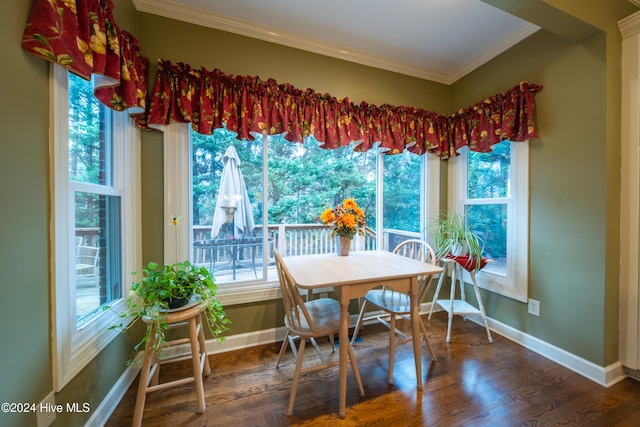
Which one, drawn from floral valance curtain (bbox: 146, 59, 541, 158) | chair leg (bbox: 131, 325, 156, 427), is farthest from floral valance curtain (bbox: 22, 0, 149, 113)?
chair leg (bbox: 131, 325, 156, 427)

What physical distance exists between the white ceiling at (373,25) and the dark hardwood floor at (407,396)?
2650 millimetres

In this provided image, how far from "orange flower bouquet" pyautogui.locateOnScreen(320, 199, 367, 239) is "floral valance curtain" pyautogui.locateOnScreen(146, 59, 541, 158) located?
0.60 m

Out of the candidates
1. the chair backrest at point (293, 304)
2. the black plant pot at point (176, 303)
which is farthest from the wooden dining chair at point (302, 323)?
the black plant pot at point (176, 303)

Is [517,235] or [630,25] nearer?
[630,25]

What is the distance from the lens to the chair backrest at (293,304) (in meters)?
1.41

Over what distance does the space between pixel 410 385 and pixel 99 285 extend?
2.05 metres

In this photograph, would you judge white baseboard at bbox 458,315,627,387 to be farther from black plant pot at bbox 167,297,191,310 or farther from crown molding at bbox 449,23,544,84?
black plant pot at bbox 167,297,191,310

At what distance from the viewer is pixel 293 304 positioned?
149 cm

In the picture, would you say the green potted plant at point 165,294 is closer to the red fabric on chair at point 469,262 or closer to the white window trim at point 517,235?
the red fabric on chair at point 469,262

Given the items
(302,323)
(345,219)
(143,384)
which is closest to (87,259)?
(143,384)

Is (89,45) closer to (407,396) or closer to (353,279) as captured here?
(353,279)

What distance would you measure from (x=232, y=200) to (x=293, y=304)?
1.11 meters

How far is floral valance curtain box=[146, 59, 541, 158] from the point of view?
1.84m

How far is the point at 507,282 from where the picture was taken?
225cm
